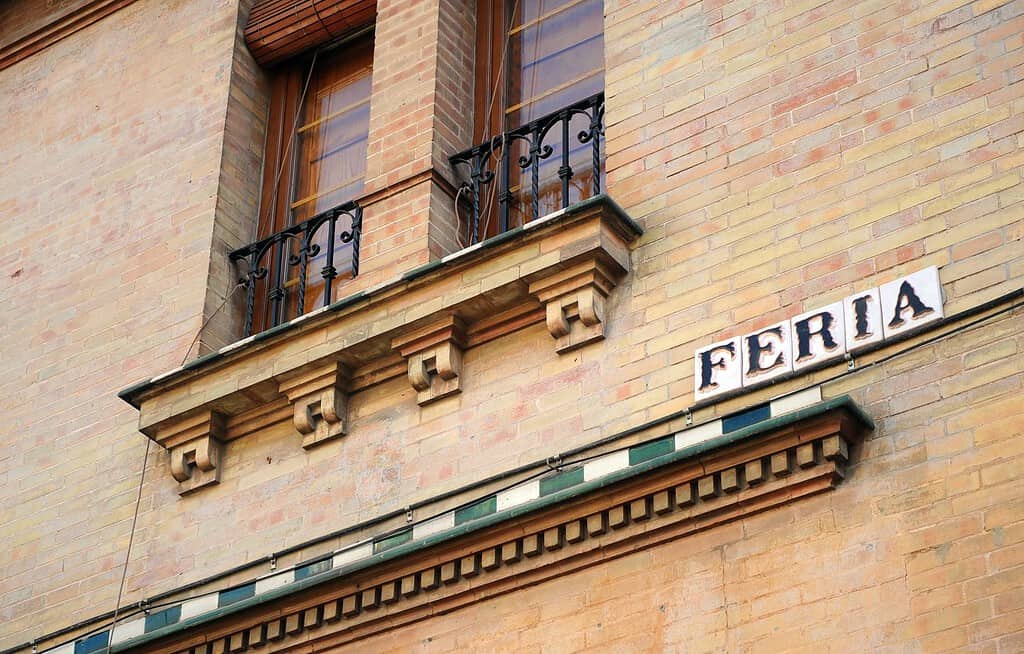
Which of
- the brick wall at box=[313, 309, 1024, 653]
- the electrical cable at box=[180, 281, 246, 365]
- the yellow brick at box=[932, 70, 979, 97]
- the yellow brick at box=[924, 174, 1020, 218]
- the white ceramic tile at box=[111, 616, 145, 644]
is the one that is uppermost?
the electrical cable at box=[180, 281, 246, 365]

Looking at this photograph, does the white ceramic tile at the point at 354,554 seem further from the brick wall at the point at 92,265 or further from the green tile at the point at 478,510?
the brick wall at the point at 92,265

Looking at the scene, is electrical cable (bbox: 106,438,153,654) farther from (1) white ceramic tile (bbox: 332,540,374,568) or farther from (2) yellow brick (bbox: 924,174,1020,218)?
(2) yellow brick (bbox: 924,174,1020,218)

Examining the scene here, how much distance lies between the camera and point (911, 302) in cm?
921

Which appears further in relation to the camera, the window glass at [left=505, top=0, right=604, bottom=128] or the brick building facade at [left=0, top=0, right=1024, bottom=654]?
the window glass at [left=505, top=0, right=604, bottom=128]

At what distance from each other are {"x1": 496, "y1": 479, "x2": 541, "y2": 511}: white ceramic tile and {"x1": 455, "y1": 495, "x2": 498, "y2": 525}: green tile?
27 mm

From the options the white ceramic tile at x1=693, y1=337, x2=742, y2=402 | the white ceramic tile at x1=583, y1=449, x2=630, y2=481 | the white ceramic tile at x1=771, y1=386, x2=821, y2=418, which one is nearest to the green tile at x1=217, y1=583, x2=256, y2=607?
the white ceramic tile at x1=583, y1=449, x2=630, y2=481

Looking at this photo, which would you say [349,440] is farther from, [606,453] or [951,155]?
[951,155]

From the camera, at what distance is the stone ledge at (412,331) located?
10336 mm

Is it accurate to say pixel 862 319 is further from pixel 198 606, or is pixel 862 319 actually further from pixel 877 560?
pixel 198 606

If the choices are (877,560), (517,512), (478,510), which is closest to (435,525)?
(478,510)

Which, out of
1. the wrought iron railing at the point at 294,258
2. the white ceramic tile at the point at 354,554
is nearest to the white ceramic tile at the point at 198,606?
the white ceramic tile at the point at 354,554

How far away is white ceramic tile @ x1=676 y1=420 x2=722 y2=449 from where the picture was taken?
368 inches

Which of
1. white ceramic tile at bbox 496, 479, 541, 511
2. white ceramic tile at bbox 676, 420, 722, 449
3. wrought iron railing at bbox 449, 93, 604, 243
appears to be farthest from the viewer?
wrought iron railing at bbox 449, 93, 604, 243

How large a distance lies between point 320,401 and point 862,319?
10.4 feet
